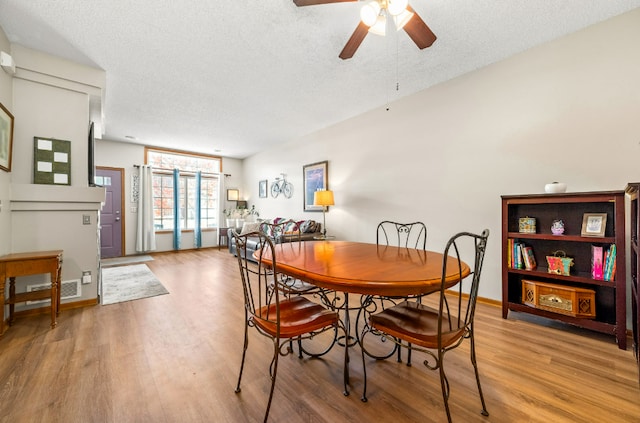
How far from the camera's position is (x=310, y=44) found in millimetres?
2525

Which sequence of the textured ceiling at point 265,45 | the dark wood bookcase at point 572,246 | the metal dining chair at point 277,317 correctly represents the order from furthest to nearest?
the textured ceiling at point 265,45 < the dark wood bookcase at point 572,246 < the metal dining chair at point 277,317

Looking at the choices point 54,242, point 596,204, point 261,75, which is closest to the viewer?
point 596,204

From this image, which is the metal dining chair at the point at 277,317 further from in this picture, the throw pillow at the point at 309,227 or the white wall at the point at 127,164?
the white wall at the point at 127,164

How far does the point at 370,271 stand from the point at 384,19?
5.53 feet

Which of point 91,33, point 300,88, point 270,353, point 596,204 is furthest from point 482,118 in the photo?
point 91,33

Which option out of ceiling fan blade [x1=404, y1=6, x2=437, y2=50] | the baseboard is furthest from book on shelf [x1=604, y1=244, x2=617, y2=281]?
the baseboard

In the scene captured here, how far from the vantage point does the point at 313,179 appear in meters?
5.22

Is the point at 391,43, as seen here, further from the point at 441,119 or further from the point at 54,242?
the point at 54,242

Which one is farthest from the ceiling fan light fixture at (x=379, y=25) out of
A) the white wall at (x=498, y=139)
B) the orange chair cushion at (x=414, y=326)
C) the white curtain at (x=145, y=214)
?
the white curtain at (x=145, y=214)

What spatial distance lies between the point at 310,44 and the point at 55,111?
2825 mm

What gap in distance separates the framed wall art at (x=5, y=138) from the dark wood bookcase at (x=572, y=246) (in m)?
4.63

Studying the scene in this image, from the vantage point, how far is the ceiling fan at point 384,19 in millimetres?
1603

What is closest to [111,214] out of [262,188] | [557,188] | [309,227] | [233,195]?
[233,195]

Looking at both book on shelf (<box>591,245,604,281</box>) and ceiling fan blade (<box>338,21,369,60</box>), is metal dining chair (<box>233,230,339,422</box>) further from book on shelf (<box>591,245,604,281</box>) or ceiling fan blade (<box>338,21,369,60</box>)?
book on shelf (<box>591,245,604,281</box>)
